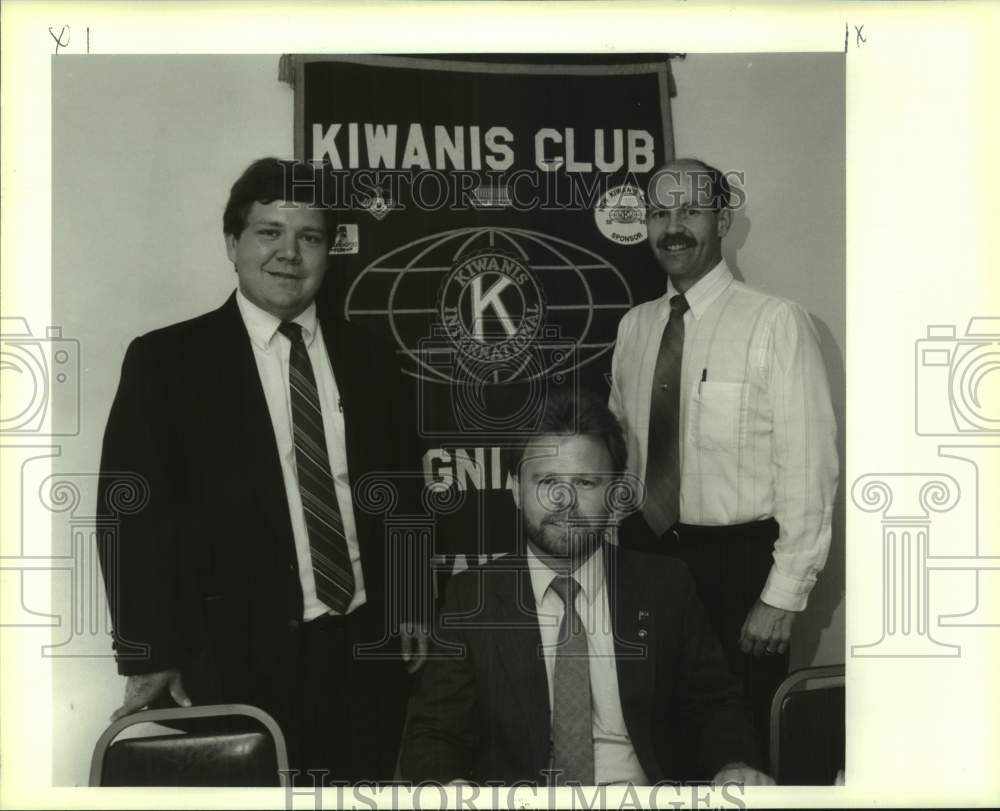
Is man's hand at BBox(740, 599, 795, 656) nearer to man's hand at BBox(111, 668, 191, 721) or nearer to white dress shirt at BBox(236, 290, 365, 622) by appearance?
white dress shirt at BBox(236, 290, 365, 622)

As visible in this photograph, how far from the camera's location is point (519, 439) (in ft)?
7.54

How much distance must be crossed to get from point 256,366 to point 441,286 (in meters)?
→ 0.42

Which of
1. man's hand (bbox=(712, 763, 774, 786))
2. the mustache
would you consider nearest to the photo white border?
man's hand (bbox=(712, 763, 774, 786))

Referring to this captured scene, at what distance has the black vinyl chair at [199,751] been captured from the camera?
2.26 m

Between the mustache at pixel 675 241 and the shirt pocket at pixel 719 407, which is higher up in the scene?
the mustache at pixel 675 241

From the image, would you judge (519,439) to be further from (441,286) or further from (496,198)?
(496,198)

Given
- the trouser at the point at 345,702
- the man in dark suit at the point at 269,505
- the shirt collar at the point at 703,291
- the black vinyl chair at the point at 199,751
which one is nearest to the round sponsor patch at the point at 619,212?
the shirt collar at the point at 703,291

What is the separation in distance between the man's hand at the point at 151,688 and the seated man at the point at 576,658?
484 millimetres

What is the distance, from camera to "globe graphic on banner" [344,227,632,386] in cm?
230

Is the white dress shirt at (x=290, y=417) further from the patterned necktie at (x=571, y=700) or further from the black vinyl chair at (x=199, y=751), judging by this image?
the patterned necktie at (x=571, y=700)

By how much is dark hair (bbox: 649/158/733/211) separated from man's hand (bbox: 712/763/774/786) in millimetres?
1165

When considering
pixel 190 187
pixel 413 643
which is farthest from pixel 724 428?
pixel 190 187

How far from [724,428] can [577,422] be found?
1.00 feet

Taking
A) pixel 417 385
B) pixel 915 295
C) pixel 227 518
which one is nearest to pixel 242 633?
pixel 227 518
